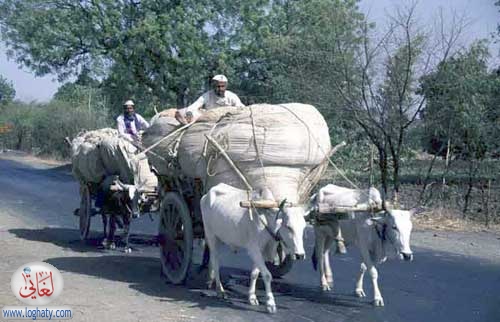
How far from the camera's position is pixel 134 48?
29.0m

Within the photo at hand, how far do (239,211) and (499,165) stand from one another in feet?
38.0

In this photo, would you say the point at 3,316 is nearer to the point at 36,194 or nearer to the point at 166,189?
the point at 166,189

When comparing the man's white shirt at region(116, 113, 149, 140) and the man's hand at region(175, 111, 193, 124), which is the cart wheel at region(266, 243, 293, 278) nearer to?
the man's hand at region(175, 111, 193, 124)

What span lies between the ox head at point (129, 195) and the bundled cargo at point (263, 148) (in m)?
2.62

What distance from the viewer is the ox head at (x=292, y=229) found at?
8.05m

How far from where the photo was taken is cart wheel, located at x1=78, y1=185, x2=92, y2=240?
14.2m

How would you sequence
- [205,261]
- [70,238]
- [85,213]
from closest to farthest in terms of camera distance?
[205,261], [85,213], [70,238]

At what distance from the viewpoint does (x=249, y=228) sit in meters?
8.70

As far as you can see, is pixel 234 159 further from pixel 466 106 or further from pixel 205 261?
pixel 466 106

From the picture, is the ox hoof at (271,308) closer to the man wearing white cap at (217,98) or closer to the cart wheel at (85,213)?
the man wearing white cap at (217,98)

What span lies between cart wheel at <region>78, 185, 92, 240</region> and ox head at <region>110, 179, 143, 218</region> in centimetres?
155

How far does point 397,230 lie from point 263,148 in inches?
78.1

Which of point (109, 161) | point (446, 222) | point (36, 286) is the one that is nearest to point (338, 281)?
point (36, 286)

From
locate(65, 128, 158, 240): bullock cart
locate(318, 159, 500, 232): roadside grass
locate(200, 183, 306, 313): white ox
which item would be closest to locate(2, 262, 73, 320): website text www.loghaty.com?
locate(200, 183, 306, 313): white ox
